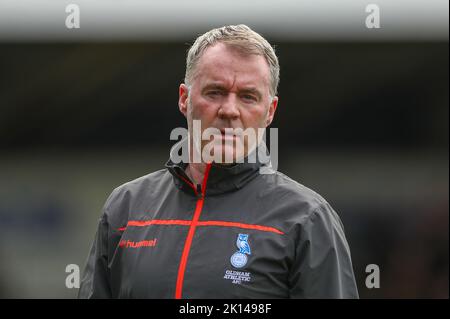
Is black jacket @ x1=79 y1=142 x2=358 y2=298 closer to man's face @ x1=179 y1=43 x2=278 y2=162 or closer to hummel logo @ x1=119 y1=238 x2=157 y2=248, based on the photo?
hummel logo @ x1=119 y1=238 x2=157 y2=248

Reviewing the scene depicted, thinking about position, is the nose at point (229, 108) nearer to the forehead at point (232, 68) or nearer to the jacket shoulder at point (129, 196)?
the forehead at point (232, 68)

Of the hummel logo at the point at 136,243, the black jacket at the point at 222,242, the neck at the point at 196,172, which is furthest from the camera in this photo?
the neck at the point at 196,172

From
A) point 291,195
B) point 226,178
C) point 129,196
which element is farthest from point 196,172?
point 291,195

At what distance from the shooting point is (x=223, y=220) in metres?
2.24

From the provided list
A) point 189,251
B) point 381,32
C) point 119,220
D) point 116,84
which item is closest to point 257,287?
point 189,251

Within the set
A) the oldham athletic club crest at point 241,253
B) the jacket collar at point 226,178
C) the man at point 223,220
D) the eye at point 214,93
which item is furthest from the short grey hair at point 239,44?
the oldham athletic club crest at point 241,253

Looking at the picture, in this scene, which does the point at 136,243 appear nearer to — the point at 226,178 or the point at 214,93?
the point at 226,178

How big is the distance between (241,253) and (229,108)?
1.57ft

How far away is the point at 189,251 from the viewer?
86.4 inches

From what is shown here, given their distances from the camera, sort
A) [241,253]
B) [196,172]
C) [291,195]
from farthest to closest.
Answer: [196,172] → [291,195] → [241,253]

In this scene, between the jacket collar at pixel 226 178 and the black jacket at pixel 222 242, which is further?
the jacket collar at pixel 226 178

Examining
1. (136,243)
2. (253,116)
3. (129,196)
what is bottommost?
(136,243)

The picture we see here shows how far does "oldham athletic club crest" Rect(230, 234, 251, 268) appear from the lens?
7.02 ft

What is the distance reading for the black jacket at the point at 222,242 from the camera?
2127mm
